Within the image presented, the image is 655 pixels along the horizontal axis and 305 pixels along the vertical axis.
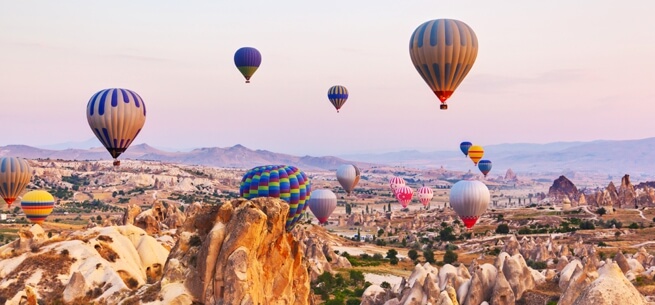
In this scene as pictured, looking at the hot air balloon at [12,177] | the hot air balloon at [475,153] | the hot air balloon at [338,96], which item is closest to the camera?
the hot air balloon at [12,177]

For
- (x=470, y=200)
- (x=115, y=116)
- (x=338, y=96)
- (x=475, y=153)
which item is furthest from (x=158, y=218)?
(x=475, y=153)

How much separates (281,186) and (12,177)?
136ft

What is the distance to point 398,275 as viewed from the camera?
242ft

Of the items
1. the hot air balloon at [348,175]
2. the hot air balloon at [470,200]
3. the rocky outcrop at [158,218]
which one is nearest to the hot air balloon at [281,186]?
the rocky outcrop at [158,218]

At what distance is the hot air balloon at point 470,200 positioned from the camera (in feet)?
243

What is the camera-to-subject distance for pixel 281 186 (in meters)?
53.3

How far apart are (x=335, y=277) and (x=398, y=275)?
9344 mm

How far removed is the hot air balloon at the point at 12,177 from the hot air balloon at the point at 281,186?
37.7 meters

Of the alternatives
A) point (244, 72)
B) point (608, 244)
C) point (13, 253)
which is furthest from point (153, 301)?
point (608, 244)

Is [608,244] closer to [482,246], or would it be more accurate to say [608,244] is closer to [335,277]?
[482,246]

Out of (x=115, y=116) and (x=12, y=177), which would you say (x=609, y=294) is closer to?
(x=115, y=116)

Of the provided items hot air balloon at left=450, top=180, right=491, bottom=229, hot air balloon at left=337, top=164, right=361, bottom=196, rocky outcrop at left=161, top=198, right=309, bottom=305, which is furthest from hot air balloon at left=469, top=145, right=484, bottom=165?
rocky outcrop at left=161, top=198, right=309, bottom=305

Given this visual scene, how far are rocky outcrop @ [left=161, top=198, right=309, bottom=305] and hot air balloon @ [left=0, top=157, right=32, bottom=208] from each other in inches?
2274

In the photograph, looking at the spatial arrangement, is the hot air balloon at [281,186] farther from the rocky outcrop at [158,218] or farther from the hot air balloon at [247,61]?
the hot air balloon at [247,61]
